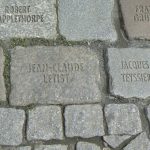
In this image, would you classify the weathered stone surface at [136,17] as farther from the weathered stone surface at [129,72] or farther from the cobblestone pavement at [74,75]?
the weathered stone surface at [129,72]

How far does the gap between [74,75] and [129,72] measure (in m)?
0.36

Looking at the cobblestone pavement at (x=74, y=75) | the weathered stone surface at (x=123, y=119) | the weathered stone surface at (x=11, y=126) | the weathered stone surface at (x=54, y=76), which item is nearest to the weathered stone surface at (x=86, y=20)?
the cobblestone pavement at (x=74, y=75)

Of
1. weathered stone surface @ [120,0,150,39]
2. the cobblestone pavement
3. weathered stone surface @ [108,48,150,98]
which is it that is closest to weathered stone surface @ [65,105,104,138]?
the cobblestone pavement

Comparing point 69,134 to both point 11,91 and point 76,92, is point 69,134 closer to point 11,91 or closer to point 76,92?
point 76,92

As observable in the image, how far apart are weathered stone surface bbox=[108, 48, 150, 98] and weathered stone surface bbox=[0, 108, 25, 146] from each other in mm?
612

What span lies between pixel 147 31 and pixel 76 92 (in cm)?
66

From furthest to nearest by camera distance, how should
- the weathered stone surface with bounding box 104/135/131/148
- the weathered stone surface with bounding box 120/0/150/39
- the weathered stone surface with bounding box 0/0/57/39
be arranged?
the weathered stone surface with bounding box 120/0/150/39 < the weathered stone surface with bounding box 0/0/57/39 < the weathered stone surface with bounding box 104/135/131/148

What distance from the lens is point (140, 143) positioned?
2666 mm

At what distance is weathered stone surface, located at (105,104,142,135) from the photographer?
2660 mm

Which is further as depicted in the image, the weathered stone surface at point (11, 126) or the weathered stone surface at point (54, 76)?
the weathered stone surface at point (54, 76)

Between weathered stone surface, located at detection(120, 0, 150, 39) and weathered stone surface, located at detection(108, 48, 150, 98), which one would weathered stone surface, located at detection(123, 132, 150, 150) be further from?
weathered stone surface, located at detection(120, 0, 150, 39)

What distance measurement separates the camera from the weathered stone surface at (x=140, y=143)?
265 cm

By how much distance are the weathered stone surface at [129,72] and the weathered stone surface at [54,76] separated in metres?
0.11

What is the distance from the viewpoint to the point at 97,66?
2.77 m
